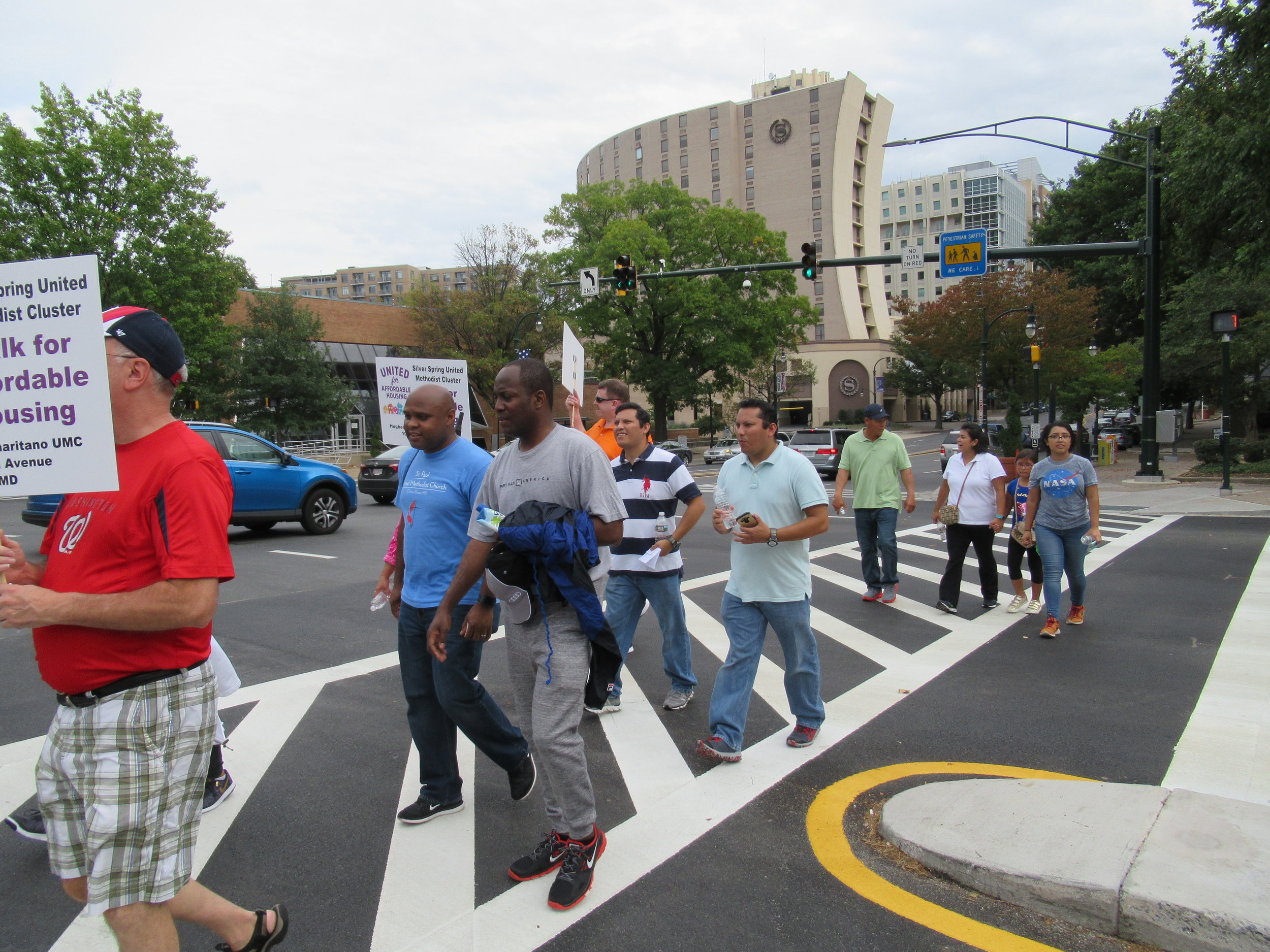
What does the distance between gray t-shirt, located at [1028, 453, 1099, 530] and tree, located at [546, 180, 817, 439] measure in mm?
35645

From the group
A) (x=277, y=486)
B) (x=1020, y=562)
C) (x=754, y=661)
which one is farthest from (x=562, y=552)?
(x=277, y=486)

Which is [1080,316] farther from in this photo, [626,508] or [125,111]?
[125,111]

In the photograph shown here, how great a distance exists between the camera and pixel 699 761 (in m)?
4.38

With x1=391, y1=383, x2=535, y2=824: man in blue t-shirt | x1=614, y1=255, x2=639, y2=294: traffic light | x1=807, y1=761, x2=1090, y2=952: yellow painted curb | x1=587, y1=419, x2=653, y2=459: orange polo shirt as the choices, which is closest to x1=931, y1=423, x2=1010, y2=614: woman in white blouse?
x1=587, y1=419, x2=653, y2=459: orange polo shirt

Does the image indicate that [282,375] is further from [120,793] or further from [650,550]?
[120,793]

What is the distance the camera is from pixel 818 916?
9.72 feet

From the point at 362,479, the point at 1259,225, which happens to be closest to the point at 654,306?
the point at 362,479

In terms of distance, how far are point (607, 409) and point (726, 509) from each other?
181 cm

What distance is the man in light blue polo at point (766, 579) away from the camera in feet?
14.2

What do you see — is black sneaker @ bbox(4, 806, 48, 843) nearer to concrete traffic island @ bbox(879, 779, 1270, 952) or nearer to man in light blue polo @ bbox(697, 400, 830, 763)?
man in light blue polo @ bbox(697, 400, 830, 763)

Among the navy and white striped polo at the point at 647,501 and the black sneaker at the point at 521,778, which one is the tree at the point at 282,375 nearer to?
the navy and white striped polo at the point at 647,501

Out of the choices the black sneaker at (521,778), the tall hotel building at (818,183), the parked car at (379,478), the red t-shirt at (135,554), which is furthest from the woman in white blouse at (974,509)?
the tall hotel building at (818,183)

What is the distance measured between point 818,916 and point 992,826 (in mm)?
956

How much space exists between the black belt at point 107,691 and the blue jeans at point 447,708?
1.35 meters
